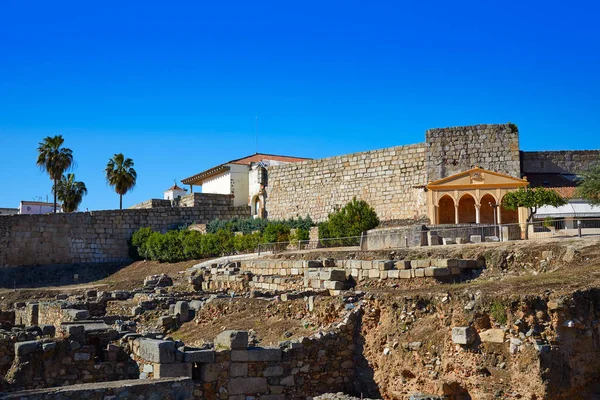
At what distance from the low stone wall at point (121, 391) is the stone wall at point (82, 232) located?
29.1 m

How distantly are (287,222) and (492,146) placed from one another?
37.4ft

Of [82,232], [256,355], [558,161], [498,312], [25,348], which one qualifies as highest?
[558,161]

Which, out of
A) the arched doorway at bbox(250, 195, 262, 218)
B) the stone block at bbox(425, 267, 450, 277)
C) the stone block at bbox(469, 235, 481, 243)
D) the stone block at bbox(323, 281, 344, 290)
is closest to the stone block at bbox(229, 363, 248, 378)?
the stone block at bbox(425, 267, 450, 277)

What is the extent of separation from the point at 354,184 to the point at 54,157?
18.6 meters

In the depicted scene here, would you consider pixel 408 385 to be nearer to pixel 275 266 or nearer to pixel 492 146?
pixel 275 266

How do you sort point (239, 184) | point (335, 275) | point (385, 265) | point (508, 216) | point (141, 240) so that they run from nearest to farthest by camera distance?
point (385, 265)
point (335, 275)
point (508, 216)
point (141, 240)
point (239, 184)

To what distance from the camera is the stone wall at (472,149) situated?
96.1 ft

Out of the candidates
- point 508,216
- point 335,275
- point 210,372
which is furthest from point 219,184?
point 210,372

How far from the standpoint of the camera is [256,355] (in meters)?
10.2

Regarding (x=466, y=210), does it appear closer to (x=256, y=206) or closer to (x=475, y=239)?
(x=475, y=239)

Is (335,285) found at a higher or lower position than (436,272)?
lower

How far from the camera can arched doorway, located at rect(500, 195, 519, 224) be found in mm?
28328

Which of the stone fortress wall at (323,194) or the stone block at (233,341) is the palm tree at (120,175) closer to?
the stone fortress wall at (323,194)

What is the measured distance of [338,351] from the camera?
36.1 feet
